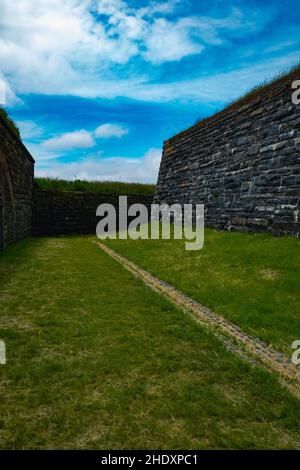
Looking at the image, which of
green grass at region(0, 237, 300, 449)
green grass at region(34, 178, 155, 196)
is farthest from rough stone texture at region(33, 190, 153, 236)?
green grass at region(0, 237, 300, 449)

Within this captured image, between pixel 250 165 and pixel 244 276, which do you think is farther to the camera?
pixel 250 165

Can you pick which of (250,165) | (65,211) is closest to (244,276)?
(250,165)

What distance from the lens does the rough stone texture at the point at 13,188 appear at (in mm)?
11609

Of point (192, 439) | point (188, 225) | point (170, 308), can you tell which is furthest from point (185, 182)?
point (192, 439)

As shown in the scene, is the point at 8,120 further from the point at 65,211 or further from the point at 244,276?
the point at 244,276

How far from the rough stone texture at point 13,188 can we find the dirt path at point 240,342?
7561 millimetres

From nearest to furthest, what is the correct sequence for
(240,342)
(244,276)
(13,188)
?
1. (240,342)
2. (244,276)
3. (13,188)

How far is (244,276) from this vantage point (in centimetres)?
747

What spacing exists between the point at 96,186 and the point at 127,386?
70.6 feet

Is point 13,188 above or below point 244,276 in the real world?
above

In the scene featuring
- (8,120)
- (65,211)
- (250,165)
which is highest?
(8,120)

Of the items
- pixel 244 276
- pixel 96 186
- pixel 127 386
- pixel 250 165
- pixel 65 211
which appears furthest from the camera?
pixel 96 186

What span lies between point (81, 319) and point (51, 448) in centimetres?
283

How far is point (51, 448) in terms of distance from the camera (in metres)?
2.46
